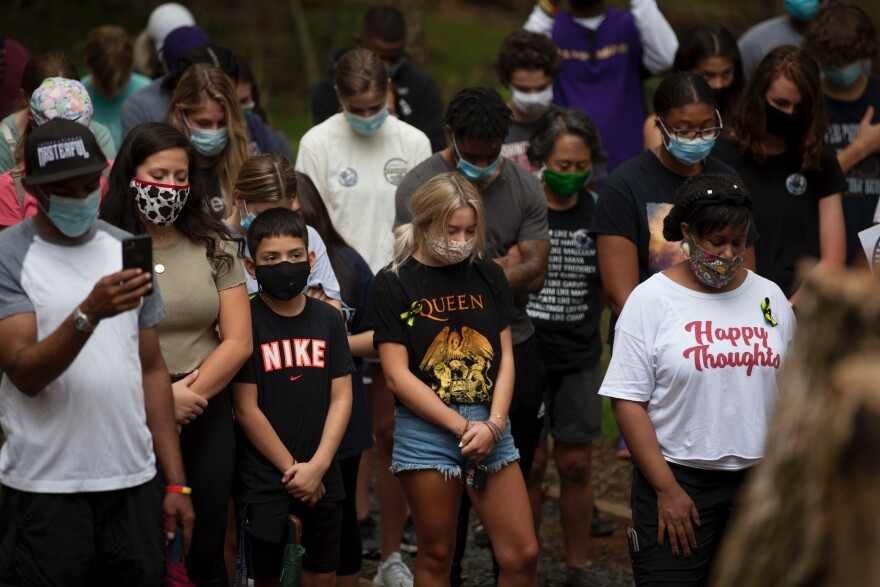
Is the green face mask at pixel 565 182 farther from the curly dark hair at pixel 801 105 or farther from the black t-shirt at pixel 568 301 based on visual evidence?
the curly dark hair at pixel 801 105

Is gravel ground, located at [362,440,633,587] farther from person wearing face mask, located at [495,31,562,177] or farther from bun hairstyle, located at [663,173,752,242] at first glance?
bun hairstyle, located at [663,173,752,242]

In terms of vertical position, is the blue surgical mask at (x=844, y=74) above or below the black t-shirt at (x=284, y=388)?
above

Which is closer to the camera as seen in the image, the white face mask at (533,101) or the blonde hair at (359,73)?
the blonde hair at (359,73)

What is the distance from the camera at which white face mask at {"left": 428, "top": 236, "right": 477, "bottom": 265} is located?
16.4ft

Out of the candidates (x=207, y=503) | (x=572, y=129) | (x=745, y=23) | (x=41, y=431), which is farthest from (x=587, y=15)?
(x=745, y=23)

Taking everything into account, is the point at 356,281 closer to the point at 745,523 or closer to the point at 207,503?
the point at 207,503

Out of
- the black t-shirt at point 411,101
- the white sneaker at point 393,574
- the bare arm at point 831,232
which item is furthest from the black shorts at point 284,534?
the black t-shirt at point 411,101

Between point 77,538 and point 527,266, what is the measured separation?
Answer: 8.91 feet

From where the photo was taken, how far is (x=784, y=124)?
584 centimetres

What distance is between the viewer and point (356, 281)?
5.71m

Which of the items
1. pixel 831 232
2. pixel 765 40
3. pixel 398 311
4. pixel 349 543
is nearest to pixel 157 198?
pixel 398 311

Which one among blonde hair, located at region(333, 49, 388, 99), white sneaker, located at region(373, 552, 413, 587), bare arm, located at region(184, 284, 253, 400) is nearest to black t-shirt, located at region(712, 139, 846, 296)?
blonde hair, located at region(333, 49, 388, 99)

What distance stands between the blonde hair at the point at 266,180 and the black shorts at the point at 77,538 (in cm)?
169

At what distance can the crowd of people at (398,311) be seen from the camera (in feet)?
12.3
